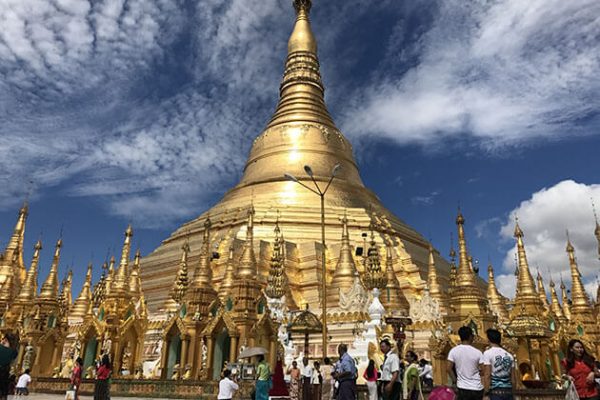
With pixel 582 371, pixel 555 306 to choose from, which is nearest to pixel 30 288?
pixel 582 371

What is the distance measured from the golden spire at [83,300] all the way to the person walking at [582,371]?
30.8 m

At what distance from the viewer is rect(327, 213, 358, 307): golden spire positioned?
26766 mm

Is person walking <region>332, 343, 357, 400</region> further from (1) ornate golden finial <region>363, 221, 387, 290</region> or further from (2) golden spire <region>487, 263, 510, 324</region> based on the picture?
(2) golden spire <region>487, 263, 510, 324</region>

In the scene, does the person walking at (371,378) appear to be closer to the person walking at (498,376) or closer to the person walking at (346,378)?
the person walking at (346,378)

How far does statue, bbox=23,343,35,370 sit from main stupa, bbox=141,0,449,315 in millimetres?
7109

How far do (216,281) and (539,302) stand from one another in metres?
17.7

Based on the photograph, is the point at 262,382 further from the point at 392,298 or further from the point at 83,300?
the point at 83,300

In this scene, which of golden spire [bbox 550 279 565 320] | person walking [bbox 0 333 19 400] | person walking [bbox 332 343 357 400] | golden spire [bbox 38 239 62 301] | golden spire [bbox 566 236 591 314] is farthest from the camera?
golden spire [bbox 550 279 565 320]

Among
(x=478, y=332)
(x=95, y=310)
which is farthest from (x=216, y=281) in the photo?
(x=478, y=332)

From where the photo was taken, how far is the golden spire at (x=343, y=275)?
26766mm

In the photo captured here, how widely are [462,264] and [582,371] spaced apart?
51.8 feet

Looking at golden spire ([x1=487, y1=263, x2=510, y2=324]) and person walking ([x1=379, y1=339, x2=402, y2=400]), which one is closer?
person walking ([x1=379, y1=339, x2=402, y2=400])

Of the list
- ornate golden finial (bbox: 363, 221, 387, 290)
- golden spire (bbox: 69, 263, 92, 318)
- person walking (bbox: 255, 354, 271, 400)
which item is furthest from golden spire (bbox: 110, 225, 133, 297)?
person walking (bbox: 255, 354, 271, 400)

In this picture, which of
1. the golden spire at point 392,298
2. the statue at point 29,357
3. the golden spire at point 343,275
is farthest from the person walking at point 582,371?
the statue at point 29,357
